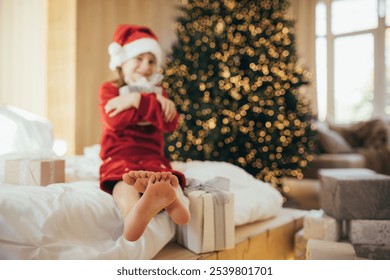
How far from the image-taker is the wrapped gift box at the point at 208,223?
0.93 meters

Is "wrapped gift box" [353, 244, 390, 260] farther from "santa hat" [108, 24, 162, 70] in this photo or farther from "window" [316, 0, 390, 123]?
"santa hat" [108, 24, 162, 70]

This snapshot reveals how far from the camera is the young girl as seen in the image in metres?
0.78

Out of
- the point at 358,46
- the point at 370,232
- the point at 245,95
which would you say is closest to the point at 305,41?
the point at 245,95

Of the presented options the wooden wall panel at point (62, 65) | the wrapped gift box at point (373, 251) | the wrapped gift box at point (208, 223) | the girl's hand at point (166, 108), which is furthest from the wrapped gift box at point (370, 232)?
the wooden wall panel at point (62, 65)

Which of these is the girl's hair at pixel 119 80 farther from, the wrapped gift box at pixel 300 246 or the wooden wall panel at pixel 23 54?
the wrapped gift box at pixel 300 246

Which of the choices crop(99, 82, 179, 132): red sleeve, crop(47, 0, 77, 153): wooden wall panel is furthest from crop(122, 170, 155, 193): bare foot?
crop(47, 0, 77, 153): wooden wall panel

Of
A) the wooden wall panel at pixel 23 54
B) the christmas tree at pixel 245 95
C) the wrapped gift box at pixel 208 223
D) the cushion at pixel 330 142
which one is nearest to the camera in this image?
the wrapped gift box at pixel 208 223

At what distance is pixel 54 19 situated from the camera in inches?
97.9

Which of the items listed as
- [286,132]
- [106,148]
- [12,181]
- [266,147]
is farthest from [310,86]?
[12,181]

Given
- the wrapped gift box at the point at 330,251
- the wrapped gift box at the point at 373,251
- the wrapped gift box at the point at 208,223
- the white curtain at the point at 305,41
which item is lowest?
the wrapped gift box at the point at 373,251

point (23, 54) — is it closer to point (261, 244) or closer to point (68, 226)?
point (68, 226)

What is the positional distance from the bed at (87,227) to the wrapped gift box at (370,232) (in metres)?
0.27

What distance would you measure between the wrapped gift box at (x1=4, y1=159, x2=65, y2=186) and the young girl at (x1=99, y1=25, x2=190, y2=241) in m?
0.15

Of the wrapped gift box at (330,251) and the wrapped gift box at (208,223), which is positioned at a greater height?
the wrapped gift box at (208,223)
